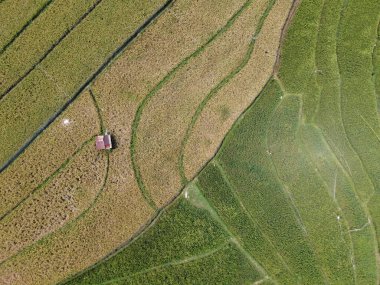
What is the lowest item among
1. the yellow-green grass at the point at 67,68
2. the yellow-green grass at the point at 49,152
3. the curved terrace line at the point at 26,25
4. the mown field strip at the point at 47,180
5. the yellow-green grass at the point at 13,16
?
the mown field strip at the point at 47,180

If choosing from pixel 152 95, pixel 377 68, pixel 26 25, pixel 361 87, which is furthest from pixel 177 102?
pixel 377 68

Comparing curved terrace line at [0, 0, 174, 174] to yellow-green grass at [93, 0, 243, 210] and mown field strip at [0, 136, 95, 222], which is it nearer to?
yellow-green grass at [93, 0, 243, 210]

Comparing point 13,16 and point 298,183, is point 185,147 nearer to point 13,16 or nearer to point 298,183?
point 298,183

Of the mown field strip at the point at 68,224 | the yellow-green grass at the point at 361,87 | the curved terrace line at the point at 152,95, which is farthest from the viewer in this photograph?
the yellow-green grass at the point at 361,87

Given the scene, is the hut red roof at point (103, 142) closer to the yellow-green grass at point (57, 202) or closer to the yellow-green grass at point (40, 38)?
the yellow-green grass at point (57, 202)

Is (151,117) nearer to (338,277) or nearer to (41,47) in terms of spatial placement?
(41,47)

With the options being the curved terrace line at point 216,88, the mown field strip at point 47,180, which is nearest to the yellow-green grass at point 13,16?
the mown field strip at point 47,180

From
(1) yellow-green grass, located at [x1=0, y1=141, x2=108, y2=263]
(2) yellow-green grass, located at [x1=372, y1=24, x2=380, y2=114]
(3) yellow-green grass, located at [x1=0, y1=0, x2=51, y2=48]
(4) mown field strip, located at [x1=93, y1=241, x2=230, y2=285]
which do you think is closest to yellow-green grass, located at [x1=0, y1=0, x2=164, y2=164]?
(3) yellow-green grass, located at [x1=0, y1=0, x2=51, y2=48]
